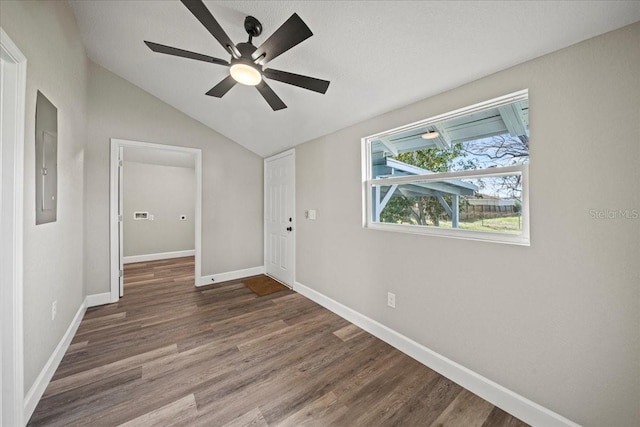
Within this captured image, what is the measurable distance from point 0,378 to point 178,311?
5.52 ft

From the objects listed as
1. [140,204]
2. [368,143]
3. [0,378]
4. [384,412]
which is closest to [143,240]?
[140,204]

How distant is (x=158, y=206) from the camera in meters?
5.73

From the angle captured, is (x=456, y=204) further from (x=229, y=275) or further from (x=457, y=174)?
(x=229, y=275)

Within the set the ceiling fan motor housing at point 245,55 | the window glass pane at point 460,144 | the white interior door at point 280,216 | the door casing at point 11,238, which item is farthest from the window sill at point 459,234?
the door casing at point 11,238

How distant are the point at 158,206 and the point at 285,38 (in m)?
5.76

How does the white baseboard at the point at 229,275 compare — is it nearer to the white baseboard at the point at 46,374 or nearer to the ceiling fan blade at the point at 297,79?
the white baseboard at the point at 46,374

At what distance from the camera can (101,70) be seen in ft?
10.3

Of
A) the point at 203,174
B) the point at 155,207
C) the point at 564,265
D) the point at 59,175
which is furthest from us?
the point at 155,207

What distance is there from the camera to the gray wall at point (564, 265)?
47.2 inches

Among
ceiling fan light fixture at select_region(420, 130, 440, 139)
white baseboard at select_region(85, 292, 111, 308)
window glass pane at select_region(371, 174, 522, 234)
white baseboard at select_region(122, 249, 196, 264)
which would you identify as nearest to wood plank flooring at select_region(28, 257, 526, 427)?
white baseboard at select_region(85, 292, 111, 308)

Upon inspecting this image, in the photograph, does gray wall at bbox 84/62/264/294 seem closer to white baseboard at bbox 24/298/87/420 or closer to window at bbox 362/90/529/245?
white baseboard at bbox 24/298/87/420

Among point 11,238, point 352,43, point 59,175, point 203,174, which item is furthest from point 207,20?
point 203,174

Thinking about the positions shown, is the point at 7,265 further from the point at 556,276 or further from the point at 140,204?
the point at 140,204

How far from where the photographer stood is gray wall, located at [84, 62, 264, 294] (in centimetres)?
312
